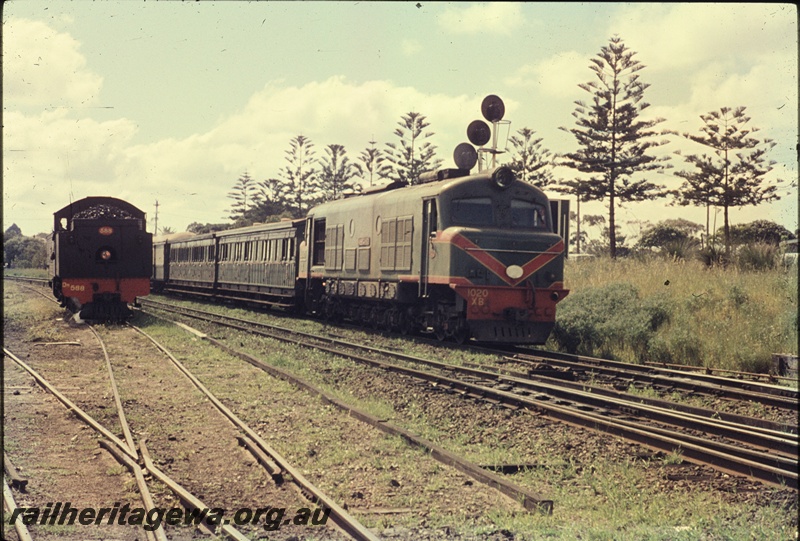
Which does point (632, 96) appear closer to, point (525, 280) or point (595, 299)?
point (595, 299)

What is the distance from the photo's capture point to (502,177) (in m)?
15.9

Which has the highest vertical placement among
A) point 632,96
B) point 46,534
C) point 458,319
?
point 632,96

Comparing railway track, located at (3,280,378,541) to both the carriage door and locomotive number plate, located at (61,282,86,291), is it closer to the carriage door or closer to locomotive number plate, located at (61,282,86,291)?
the carriage door

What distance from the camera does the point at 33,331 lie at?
773 inches

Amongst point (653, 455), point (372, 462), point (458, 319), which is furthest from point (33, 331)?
point (653, 455)

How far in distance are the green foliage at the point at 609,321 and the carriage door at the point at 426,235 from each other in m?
3.53

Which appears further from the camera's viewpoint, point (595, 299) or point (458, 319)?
point (595, 299)

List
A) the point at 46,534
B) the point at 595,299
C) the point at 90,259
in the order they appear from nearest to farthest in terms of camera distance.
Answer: the point at 46,534 → the point at 595,299 → the point at 90,259

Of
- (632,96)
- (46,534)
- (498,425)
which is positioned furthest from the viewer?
(632,96)

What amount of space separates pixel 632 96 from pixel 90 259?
21688 mm

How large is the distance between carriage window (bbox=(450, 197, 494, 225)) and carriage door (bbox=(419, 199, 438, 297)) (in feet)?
1.58

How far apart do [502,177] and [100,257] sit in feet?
41.1

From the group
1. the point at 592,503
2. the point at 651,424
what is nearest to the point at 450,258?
the point at 651,424

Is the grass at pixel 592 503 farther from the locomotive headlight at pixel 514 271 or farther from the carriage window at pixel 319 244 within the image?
the carriage window at pixel 319 244
